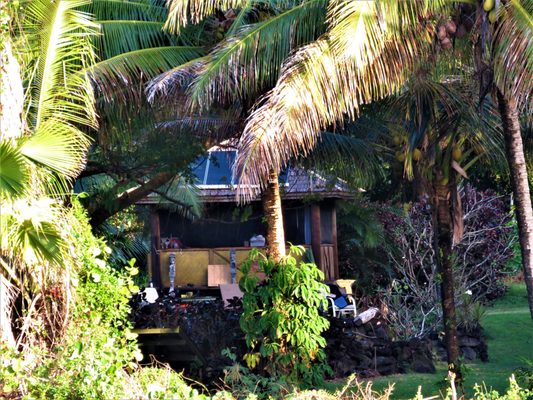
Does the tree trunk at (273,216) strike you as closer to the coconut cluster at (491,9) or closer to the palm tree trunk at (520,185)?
the palm tree trunk at (520,185)

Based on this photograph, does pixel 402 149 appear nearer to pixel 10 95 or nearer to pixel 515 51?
pixel 515 51

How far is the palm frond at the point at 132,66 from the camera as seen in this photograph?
12.0 meters

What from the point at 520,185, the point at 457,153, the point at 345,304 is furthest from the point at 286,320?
the point at 345,304

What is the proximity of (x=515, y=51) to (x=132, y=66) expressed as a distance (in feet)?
16.4

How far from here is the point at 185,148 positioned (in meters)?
14.5

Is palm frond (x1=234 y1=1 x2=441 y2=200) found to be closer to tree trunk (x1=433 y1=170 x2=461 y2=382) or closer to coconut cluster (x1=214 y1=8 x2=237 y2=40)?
coconut cluster (x1=214 y1=8 x2=237 y2=40)

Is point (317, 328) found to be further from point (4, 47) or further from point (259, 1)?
point (4, 47)

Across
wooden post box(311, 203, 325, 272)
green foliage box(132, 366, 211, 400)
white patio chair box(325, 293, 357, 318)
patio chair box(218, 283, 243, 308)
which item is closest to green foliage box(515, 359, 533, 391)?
green foliage box(132, 366, 211, 400)

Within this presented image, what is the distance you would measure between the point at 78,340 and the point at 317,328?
3602 mm

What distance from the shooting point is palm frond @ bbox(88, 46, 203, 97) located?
12.0 meters

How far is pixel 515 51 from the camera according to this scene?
32.0ft

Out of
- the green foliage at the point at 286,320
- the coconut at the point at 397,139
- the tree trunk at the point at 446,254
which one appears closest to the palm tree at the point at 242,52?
the green foliage at the point at 286,320

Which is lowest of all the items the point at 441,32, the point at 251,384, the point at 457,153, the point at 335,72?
the point at 251,384

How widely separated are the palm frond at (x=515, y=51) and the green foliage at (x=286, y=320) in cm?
387
